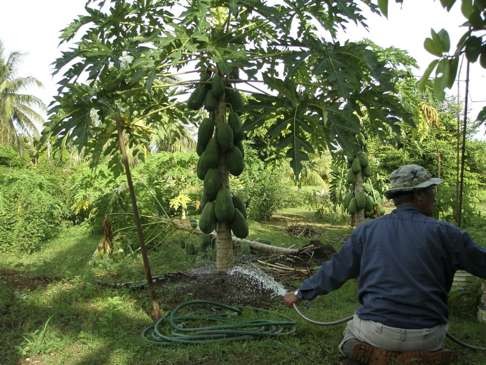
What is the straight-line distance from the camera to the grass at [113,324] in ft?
13.8

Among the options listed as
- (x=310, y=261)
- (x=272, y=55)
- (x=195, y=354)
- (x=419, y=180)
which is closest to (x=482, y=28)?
(x=419, y=180)

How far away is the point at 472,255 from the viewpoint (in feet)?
9.24

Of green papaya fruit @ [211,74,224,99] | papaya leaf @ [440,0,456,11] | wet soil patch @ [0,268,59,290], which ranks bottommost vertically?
wet soil patch @ [0,268,59,290]

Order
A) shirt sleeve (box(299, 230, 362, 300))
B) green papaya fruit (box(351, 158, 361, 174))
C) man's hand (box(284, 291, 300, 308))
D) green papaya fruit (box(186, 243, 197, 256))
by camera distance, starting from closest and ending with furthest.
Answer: shirt sleeve (box(299, 230, 362, 300)) → man's hand (box(284, 291, 300, 308)) → green papaya fruit (box(186, 243, 197, 256)) → green papaya fruit (box(351, 158, 361, 174))

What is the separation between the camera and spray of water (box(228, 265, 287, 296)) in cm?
596

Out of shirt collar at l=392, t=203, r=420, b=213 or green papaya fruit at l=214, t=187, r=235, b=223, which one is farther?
green papaya fruit at l=214, t=187, r=235, b=223

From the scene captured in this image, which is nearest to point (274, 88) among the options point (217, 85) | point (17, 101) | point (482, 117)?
point (217, 85)

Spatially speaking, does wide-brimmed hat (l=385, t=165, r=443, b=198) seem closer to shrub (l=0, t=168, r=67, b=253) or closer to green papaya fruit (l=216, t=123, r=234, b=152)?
green papaya fruit (l=216, t=123, r=234, b=152)

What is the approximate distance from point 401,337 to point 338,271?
51cm

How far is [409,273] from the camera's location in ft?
9.16

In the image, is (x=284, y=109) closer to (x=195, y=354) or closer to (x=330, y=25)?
(x=330, y=25)

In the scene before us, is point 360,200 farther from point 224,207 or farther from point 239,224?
point 224,207

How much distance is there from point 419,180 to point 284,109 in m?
2.62

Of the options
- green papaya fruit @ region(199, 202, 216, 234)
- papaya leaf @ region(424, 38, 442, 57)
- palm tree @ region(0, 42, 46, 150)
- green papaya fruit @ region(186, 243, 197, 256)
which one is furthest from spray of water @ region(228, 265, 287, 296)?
palm tree @ region(0, 42, 46, 150)
